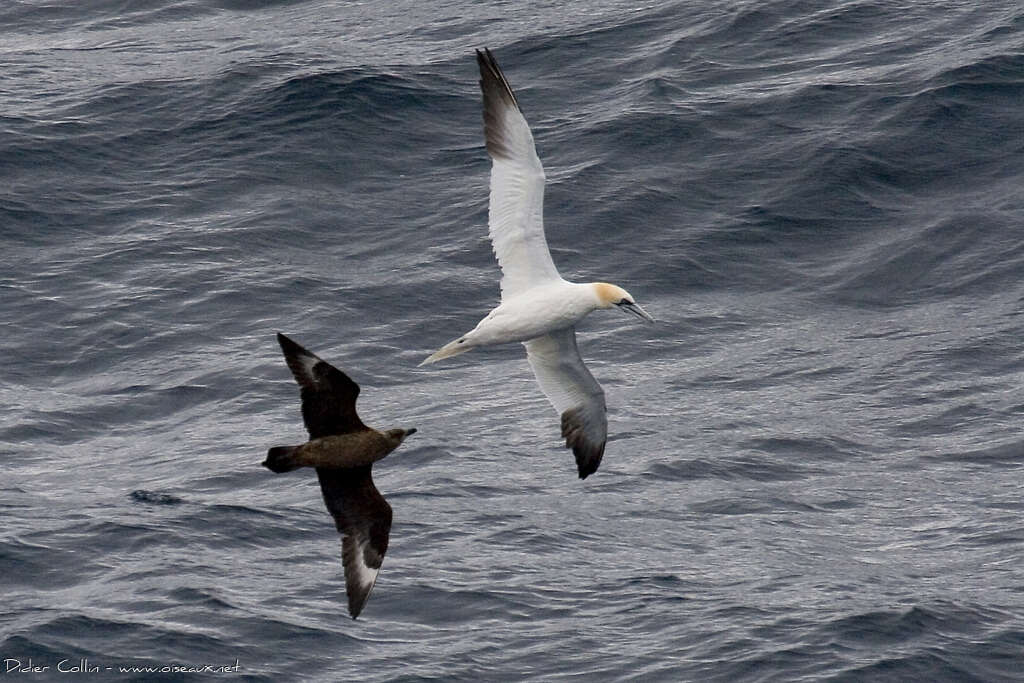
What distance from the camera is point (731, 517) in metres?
22.3

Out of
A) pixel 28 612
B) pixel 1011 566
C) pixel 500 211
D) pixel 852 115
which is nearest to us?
pixel 500 211

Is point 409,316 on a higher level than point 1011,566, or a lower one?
higher

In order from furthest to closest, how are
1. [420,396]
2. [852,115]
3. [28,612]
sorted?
[852,115] → [420,396] → [28,612]

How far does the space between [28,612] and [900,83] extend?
15731mm

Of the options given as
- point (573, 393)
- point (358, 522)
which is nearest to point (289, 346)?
point (358, 522)

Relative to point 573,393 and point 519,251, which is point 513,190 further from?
point 573,393

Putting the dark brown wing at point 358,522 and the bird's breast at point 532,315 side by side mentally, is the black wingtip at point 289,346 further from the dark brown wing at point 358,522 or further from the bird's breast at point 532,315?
the bird's breast at point 532,315

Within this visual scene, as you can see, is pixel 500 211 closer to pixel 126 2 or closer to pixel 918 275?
pixel 918 275

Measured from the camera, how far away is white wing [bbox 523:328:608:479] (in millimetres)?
18453

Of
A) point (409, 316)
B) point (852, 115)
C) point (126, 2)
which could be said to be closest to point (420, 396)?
point (409, 316)

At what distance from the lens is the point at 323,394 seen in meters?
15.0

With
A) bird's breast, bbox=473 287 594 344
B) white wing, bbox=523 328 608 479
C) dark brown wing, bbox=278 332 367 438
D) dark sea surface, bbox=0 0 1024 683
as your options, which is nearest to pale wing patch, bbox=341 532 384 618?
dark brown wing, bbox=278 332 367 438

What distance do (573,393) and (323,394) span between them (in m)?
4.21

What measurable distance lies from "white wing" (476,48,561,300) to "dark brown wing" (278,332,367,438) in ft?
9.90
